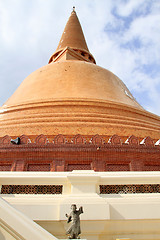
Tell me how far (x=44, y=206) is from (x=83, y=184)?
71 cm

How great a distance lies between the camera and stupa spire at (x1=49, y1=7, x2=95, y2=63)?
17.4 meters

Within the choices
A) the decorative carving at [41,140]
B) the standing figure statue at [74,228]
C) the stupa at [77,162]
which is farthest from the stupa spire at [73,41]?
the standing figure statue at [74,228]

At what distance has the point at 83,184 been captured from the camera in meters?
3.80

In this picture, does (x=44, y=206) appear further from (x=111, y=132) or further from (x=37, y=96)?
(x=37, y=96)

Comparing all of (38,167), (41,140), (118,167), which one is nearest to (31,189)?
(38,167)

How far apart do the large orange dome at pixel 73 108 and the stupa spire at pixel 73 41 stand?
18.7ft

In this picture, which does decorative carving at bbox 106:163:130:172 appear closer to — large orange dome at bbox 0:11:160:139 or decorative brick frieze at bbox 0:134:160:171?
decorative brick frieze at bbox 0:134:160:171

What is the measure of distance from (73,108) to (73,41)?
11.7m

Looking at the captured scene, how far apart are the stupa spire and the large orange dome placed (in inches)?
225

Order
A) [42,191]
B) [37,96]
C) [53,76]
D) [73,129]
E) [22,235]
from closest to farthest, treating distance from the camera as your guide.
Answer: [22,235]
[42,191]
[73,129]
[37,96]
[53,76]

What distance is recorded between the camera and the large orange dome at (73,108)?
700 centimetres

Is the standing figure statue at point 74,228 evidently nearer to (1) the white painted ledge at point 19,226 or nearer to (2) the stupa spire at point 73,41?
(1) the white painted ledge at point 19,226

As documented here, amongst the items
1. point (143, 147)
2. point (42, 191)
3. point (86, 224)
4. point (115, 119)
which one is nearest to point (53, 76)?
point (115, 119)

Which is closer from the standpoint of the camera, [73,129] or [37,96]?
[73,129]
